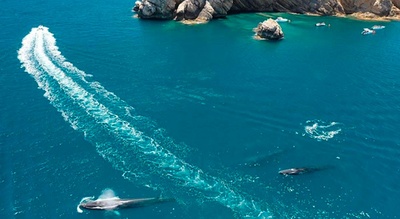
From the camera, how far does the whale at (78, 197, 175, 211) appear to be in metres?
57.2

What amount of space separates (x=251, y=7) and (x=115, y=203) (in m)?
124

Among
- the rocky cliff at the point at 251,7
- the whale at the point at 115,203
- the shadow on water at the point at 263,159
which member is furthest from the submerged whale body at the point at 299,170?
the rocky cliff at the point at 251,7

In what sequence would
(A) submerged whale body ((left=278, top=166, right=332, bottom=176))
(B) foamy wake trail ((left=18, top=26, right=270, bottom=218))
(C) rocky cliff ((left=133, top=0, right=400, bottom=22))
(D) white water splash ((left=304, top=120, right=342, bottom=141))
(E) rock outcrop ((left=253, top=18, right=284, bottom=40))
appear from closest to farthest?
1. (B) foamy wake trail ((left=18, top=26, right=270, bottom=218))
2. (A) submerged whale body ((left=278, top=166, right=332, bottom=176))
3. (D) white water splash ((left=304, top=120, right=342, bottom=141))
4. (E) rock outcrop ((left=253, top=18, right=284, bottom=40))
5. (C) rocky cliff ((left=133, top=0, right=400, bottom=22))

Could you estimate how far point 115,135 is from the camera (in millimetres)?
72125

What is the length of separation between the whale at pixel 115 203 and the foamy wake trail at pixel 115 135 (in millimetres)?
4032

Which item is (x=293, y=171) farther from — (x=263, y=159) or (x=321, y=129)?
(x=321, y=129)

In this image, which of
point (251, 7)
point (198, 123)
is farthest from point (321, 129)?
point (251, 7)

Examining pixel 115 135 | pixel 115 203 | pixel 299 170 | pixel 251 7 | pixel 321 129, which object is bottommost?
pixel 115 203

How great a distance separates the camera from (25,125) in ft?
250

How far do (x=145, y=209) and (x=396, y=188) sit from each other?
137 feet

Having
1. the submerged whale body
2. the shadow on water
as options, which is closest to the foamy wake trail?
the shadow on water

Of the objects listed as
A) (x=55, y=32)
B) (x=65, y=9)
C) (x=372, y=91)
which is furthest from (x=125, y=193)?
(x=65, y=9)

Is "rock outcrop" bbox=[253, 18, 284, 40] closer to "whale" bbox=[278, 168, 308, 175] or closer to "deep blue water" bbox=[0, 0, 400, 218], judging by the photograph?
"deep blue water" bbox=[0, 0, 400, 218]

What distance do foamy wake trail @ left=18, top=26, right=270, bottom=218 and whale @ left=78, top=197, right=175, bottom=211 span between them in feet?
13.2
